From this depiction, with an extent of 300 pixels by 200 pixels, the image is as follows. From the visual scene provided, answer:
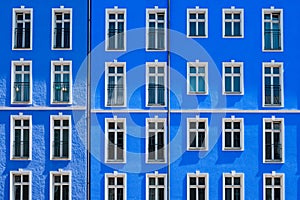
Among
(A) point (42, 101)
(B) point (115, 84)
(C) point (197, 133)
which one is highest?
(B) point (115, 84)

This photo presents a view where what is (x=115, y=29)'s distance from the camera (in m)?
25.4

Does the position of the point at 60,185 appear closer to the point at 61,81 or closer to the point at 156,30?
the point at 61,81

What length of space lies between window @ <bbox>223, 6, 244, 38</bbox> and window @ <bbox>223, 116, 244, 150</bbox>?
8.10 ft

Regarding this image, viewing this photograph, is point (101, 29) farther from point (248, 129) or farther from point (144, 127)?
point (248, 129)

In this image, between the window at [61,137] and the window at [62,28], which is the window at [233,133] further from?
the window at [62,28]

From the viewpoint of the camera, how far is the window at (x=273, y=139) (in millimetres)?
25031

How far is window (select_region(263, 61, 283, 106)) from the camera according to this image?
992 inches

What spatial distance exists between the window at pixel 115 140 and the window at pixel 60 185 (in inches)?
51.5

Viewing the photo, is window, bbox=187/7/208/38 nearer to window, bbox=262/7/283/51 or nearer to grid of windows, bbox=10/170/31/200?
window, bbox=262/7/283/51

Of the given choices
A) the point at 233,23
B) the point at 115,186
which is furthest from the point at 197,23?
the point at 115,186

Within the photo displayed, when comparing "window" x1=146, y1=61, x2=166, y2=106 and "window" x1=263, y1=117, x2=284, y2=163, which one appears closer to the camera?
"window" x1=263, y1=117, x2=284, y2=163

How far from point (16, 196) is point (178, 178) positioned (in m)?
4.71

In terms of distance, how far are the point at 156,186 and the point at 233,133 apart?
2697 mm

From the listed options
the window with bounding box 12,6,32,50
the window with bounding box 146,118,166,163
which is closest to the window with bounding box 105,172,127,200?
the window with bounding box 146,118,166,163
